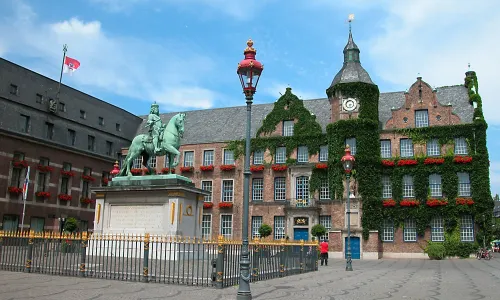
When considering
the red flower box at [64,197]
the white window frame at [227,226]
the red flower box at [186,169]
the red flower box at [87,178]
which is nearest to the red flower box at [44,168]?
the red flower box at [64,197]

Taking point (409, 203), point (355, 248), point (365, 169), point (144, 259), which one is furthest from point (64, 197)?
point (144, 259)

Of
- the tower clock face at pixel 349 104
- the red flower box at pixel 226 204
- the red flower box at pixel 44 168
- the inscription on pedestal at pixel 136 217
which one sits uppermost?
the tower clock face at pixel 349 104

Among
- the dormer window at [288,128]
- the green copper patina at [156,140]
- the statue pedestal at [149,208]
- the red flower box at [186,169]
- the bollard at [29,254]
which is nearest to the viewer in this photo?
the bollard at [29,254]

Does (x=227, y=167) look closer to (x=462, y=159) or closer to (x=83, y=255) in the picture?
→ (x=462, y=159)

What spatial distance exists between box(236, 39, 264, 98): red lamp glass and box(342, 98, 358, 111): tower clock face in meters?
32.6

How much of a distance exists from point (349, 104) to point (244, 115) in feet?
43.5

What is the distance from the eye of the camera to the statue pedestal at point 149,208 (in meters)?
20.9

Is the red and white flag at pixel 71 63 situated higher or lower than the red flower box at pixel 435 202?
higher

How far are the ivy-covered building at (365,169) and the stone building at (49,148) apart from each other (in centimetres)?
1010

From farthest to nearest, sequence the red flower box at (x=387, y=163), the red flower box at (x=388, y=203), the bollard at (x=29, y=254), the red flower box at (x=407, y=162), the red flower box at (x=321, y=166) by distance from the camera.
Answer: the red flower box at (x=321, y=166) < the red flower box at (x=387, y=163) < the red flower box at (x=407, y=162) < the red flower box at (x=388, y=203) < the bollard at (x=29, y=254)

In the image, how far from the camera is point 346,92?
43.5 meters

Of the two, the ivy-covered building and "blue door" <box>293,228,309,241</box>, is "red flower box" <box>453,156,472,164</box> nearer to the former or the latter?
the ivy-covered building

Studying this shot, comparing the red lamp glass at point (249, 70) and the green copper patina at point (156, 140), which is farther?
the green copper patina at point (156, 140)

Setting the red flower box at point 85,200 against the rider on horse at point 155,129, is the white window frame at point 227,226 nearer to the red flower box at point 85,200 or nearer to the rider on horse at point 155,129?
the red flower box at point 85,200
